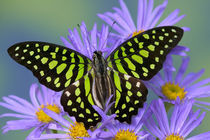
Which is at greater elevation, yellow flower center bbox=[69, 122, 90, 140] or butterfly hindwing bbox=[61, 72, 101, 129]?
butterfly hindwing bbox=[61, 72, 101, 129]

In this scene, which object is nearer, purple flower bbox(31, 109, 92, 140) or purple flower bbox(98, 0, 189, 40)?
purple flower bbox(31, 109, 92, 140)

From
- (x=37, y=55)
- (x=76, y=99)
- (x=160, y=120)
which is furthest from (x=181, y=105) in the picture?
(x=37, y=55)

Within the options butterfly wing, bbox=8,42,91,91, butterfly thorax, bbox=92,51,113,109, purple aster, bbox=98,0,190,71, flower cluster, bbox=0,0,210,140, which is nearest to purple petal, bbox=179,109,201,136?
flower cluster, bbox=0,0,210,140

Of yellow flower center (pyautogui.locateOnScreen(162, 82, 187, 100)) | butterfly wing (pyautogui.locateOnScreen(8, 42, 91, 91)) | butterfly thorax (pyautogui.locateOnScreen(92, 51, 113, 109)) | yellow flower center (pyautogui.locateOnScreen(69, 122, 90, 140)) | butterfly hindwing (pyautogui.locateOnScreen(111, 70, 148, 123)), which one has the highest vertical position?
butterfly wing (pyautogui.locateOnScreen(8, 42, 91, 91))

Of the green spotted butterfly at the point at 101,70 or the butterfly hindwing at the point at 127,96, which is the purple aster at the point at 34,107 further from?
the butterfly hindwing at the point at 127,96

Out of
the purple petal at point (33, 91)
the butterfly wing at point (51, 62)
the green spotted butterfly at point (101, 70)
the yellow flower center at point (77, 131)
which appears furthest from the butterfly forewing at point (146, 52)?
the purple petal at point (33, 91)

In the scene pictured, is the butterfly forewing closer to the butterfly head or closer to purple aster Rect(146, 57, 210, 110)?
the butterfly head

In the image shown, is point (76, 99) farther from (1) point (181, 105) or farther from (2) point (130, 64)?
(1) point (181, 105)
